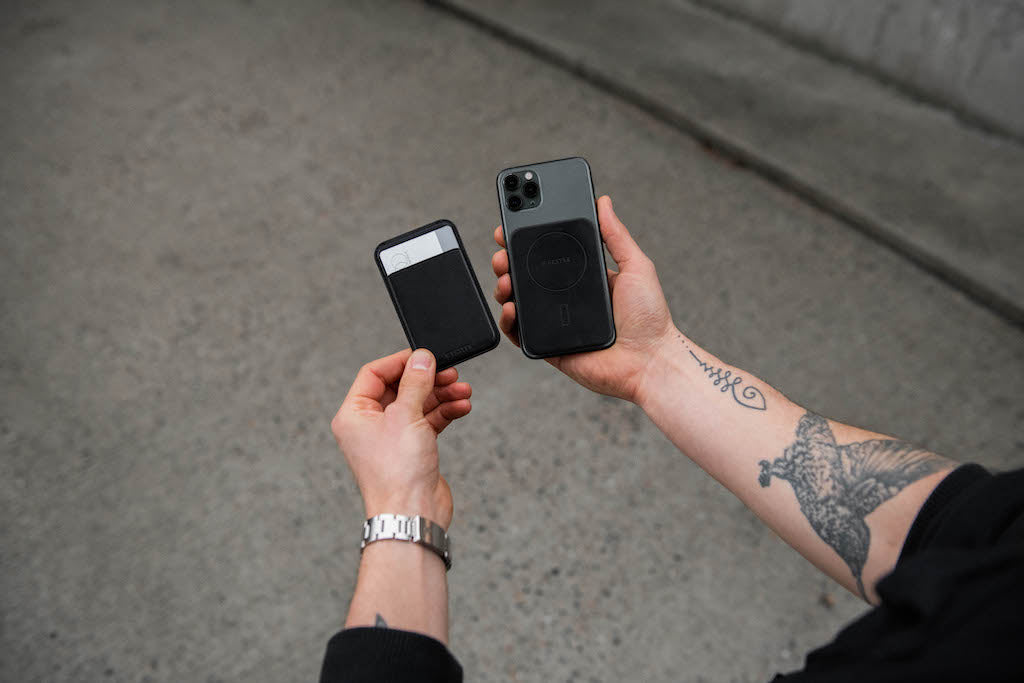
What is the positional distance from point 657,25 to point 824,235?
54.0 inches

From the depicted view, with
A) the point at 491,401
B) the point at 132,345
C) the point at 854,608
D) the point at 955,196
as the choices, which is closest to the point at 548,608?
the point at 491,401

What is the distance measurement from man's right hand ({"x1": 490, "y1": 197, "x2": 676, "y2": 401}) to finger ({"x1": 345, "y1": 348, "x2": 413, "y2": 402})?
0.27 metres

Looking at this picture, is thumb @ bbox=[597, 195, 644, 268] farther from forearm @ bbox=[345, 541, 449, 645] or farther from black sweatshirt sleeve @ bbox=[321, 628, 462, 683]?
black sweatshirt sleeve @ bbox=[321, 628, 462, 683]

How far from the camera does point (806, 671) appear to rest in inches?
28.9

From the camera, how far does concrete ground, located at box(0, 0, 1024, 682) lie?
167 cm

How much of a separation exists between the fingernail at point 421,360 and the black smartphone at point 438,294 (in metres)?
0.12

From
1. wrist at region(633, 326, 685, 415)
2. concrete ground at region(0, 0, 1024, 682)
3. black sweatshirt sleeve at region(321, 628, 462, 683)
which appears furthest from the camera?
concrete ground at region(0, 0, 1024, 682)

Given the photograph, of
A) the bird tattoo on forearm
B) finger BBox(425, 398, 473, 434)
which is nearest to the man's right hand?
finger BBox(425, 398, 473, 434)

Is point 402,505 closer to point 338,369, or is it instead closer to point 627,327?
point 627,327

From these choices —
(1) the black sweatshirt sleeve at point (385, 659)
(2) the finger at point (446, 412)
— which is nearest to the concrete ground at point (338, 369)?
(2) the finger at point (446, 412)

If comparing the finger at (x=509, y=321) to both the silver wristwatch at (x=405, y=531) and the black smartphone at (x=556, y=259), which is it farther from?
the silver wristwatch at (x=405, y=531)

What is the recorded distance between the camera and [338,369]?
209 centimetres

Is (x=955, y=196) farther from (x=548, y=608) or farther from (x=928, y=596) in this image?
(x=928, y=596)

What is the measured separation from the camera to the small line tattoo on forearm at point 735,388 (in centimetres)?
122
